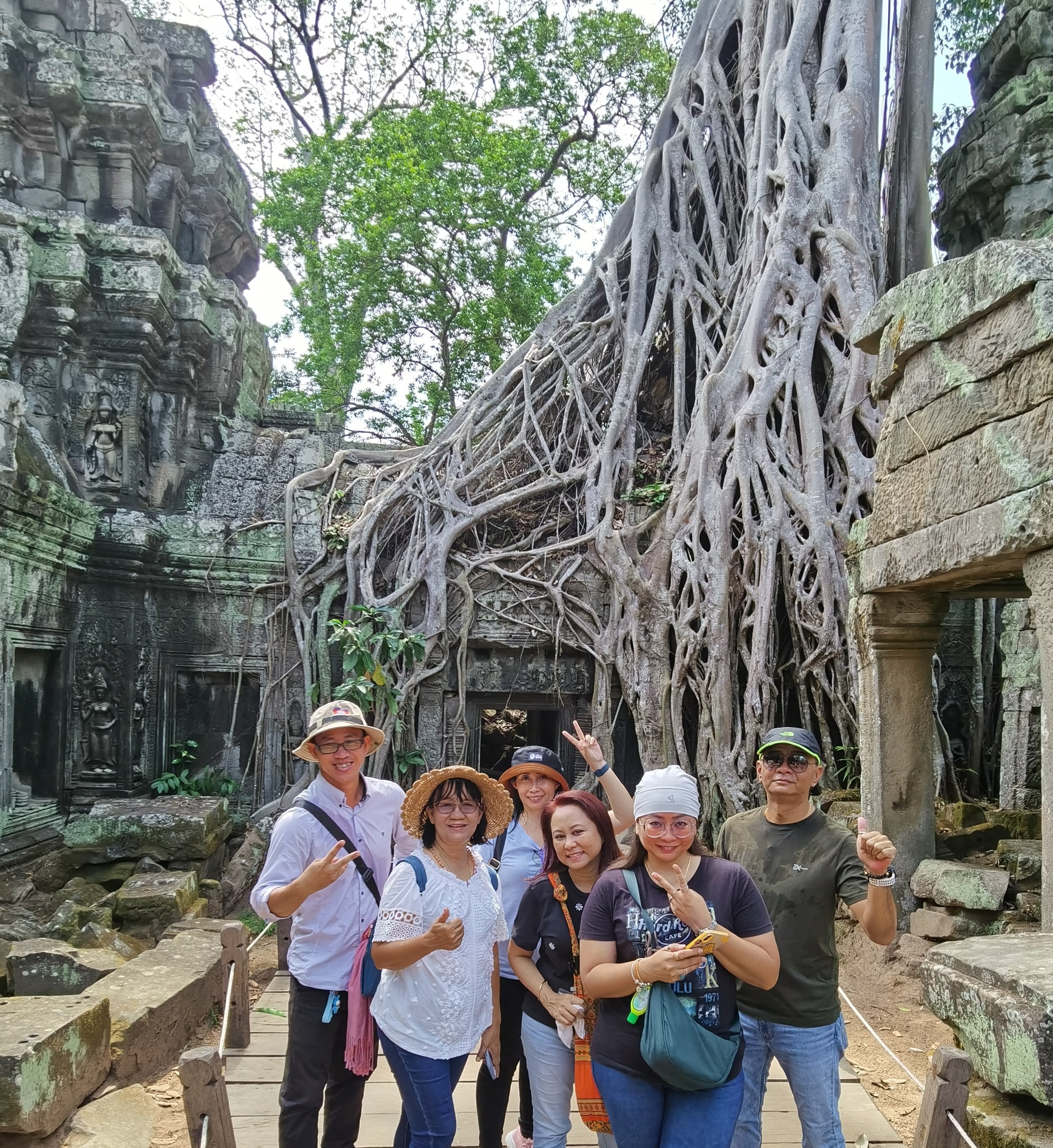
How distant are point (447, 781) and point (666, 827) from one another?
1.83ft

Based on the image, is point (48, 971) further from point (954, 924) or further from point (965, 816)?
point (965, 816)

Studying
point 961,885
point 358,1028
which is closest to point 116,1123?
point 358,1028

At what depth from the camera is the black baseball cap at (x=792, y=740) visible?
222 cm

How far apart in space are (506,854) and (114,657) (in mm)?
5481

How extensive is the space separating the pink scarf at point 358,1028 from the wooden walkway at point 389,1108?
689mm

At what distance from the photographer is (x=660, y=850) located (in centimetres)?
189

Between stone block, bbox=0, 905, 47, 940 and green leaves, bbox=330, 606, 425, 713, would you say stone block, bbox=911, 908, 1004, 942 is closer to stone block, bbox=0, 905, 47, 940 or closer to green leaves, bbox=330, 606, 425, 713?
green leaves, bbox=330, 606, 425, 713

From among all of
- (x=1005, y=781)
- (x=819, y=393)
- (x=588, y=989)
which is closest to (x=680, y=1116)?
(x=588, y=989)

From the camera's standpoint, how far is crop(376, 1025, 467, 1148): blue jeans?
2059 mm

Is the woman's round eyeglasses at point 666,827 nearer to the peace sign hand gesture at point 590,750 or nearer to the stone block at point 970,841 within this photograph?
the peace sign hand gesture at point 590,750

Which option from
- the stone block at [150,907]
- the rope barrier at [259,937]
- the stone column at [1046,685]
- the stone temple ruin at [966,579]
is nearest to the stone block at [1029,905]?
the stone temple ruin at [966,579]

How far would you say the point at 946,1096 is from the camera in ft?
6.50

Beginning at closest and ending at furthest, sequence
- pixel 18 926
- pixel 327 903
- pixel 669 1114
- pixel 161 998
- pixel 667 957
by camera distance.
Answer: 1. pixel 667 957
2. pixel 669 1114
3. pixel 327 903
4. pixel 161 998
5. pixel 18 926

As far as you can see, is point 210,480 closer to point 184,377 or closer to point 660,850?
point 184,377
